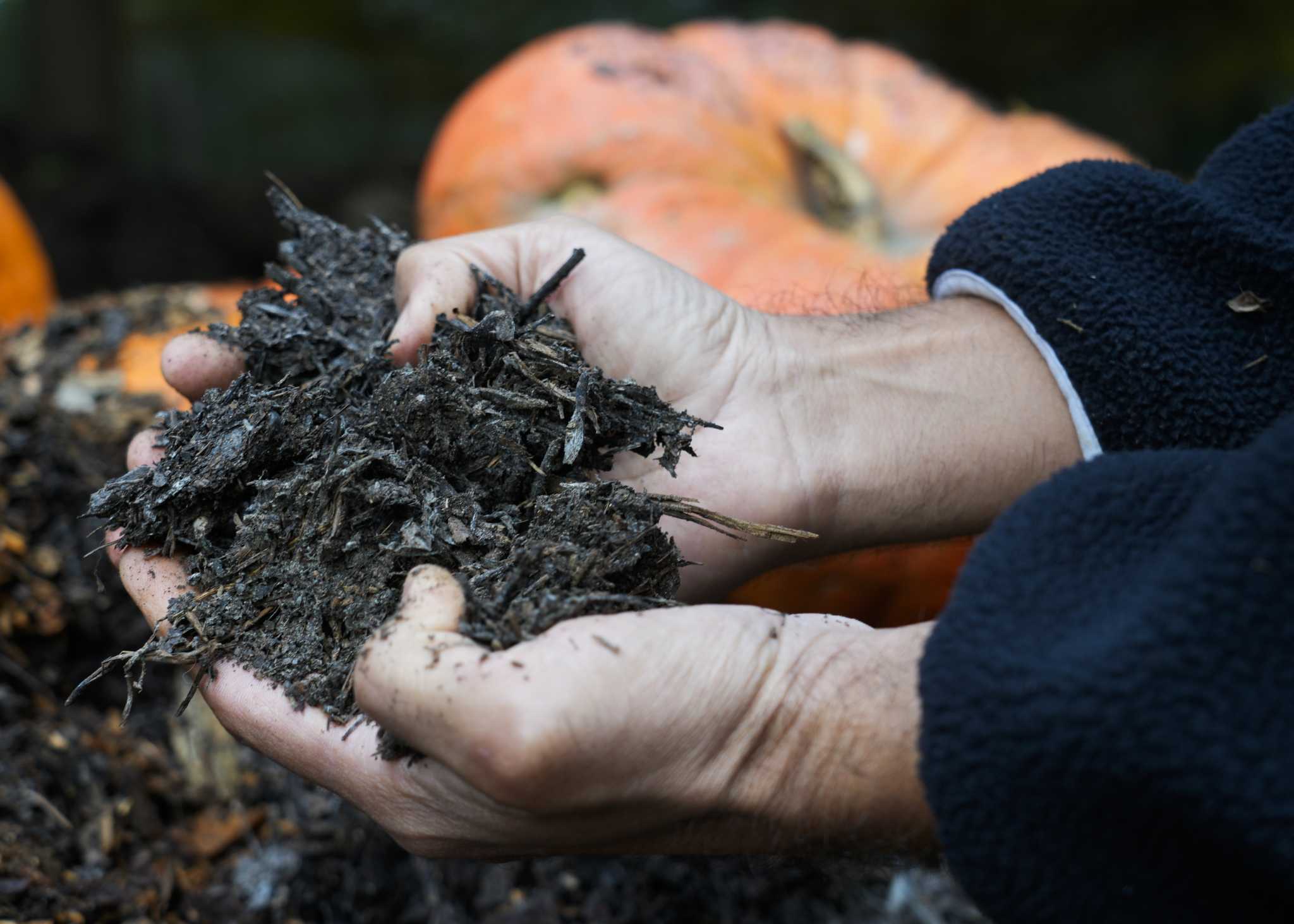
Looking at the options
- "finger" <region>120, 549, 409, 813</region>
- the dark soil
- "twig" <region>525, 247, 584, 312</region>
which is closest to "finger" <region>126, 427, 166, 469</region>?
the dark soil

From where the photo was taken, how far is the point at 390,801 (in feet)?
3.48

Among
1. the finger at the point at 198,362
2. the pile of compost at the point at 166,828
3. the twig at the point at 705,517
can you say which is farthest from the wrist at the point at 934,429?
the finger at the point at 198,362

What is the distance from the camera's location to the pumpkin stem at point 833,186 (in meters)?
2.72

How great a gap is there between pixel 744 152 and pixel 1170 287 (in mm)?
1556

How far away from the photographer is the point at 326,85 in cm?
435

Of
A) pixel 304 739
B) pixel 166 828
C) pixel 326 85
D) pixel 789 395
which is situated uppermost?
pixel 789 395

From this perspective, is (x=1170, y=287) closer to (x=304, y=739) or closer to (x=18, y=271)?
(x=304, y=739)

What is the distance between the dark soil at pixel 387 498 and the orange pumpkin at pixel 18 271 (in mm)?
2090

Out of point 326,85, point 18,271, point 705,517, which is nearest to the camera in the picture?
point 705,517

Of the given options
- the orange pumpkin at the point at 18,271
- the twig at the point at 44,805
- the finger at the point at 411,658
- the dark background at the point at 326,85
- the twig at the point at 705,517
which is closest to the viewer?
the finger at the point at 411,658

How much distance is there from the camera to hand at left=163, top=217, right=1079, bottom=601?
4.66 feet

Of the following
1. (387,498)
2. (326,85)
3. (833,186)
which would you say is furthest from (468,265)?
(326,85)

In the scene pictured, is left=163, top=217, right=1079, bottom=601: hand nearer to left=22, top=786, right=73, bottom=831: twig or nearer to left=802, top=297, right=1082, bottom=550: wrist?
left=802, top=297, right=1082, bottom=550: wrist

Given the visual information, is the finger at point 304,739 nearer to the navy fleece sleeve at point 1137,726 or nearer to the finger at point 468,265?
the finger at point 468,265
